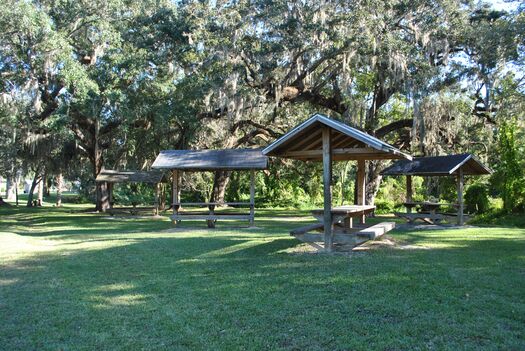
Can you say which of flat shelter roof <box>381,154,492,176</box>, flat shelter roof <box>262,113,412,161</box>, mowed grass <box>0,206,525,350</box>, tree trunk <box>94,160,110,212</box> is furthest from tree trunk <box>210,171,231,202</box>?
mowed grass <box>0,206,525,350</box>

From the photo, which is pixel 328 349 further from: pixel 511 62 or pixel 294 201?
pixel 294 201

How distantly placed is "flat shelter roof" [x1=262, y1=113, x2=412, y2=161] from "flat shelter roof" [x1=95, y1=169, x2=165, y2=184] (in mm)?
13962

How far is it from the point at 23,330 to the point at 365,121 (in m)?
19.2

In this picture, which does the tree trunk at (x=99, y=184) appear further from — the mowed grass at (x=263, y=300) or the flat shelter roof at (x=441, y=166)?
the mowed grass at (x=263, y=300)

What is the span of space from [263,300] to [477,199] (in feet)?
61.9

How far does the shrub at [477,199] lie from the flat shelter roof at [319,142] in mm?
12538

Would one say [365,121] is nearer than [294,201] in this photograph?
Yes

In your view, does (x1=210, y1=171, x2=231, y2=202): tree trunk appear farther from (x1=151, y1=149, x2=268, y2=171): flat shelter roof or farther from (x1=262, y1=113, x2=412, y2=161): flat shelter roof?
(x1=262, y1=113, x2=412, y2=161): flat shelter roof

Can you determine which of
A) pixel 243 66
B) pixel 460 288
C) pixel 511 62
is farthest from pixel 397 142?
pixel 460 288

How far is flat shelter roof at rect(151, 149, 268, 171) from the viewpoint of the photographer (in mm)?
15930

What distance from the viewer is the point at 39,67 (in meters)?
18.2

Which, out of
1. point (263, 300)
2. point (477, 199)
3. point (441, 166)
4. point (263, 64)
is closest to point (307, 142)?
point (263, 300)

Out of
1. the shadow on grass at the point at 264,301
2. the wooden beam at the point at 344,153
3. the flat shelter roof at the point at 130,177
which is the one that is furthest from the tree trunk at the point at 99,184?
the wooden beam at the point at 344,153

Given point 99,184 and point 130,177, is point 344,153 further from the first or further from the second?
point 99,184
